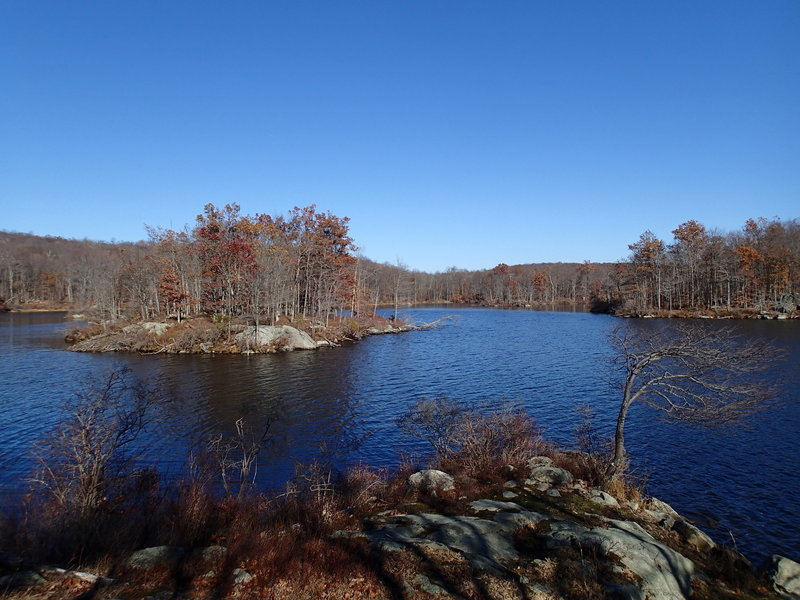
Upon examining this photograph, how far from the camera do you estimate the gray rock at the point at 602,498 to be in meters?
11.7

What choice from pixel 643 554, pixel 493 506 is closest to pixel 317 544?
pixel 493 506

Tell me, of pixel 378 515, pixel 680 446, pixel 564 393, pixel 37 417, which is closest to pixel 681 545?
pixel 378 515

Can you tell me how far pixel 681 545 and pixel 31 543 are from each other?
527 inches

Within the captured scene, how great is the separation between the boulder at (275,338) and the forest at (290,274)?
6.94ft

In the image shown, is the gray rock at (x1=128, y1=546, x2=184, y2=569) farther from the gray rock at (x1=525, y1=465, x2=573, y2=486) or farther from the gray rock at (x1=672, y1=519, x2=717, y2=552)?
the gray rock at (x1=672, y1=519, x2=717, y2=552)

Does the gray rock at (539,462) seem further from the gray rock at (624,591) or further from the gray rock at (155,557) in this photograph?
the gray rock at (155,557)

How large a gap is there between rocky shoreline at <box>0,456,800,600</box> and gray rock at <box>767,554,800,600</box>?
0.02 meters

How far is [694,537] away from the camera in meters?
10.5

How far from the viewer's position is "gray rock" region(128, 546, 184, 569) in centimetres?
693

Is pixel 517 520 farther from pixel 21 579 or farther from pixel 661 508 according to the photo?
pixel 21 579

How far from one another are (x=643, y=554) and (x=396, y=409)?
17.1 m

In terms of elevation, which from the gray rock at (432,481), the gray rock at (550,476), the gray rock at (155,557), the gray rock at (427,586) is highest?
the gray rock at (155,557)

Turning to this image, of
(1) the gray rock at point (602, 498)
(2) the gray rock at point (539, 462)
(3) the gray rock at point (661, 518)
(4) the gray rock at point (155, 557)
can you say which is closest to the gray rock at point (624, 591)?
(1) the gray rock at point (602, 498)

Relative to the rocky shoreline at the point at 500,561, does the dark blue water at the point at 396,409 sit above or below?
below
